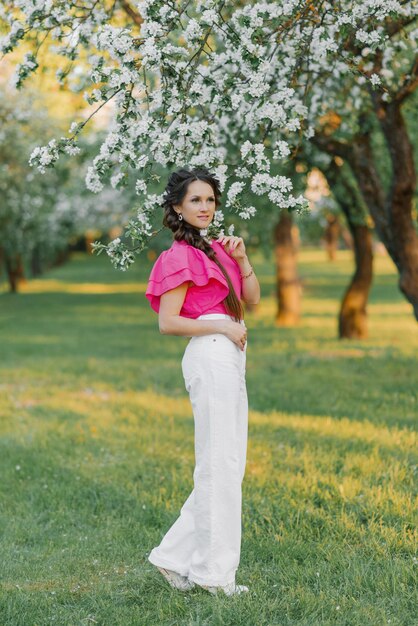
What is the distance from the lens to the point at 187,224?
466 centimetres

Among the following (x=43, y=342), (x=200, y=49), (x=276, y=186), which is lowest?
(x=43, y=342)

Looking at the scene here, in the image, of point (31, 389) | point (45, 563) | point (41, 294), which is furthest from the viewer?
point (41, 294)

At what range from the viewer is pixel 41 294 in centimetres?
3803

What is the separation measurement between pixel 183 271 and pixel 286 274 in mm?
17388

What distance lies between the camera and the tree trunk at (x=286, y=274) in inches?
837

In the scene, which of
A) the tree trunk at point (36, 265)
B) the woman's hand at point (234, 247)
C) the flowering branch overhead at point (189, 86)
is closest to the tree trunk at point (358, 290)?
the flowering branch overhead at point (189, 86)

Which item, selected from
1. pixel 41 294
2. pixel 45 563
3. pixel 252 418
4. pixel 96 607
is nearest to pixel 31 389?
pixel 252 418

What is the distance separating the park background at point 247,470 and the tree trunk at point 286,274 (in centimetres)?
70

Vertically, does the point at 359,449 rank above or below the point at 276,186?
below

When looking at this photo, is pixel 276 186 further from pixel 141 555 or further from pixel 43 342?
pixel 43 342

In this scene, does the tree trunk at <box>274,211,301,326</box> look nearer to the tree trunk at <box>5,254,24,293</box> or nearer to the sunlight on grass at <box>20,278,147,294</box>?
the sunlight on grass at <box>20,278,147,294</box>

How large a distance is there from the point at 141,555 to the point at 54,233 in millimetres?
37961

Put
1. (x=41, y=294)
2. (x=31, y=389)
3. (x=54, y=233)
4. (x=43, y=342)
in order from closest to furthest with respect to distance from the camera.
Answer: (x=31, y=389), (x=43, y=342), (x=41, y=294), (x=54, y=233)

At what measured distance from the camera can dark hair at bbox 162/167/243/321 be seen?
4586 mm
